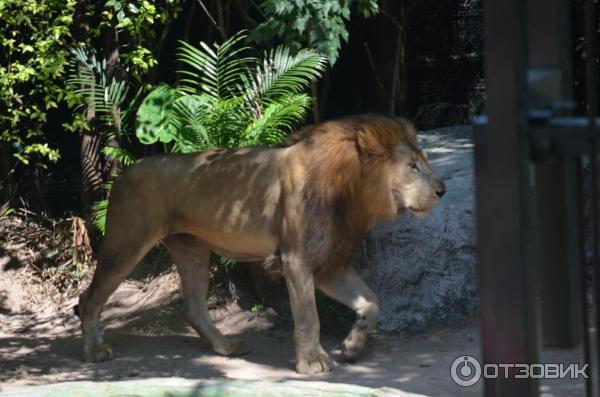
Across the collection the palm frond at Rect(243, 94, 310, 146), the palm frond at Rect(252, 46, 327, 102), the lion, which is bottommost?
the lion

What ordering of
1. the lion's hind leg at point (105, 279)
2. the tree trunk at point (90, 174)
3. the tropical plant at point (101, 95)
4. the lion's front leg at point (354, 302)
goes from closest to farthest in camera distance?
the lion's front leg at point (354, 302)
the lion's hind leg at point (105, 279)
the tropical plant at point (101, 95)
the tree trunk at point (90, 174)

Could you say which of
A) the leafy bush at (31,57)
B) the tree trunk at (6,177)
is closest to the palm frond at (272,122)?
the leafy bush at (31,57)

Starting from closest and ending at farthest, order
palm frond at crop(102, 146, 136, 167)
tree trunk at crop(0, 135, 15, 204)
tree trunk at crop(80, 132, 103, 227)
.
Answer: palm frond at crop(102, 146, 136, 167), tree trunk at crop(80, 132, 103, 227), tree trunk at crop(0, 135, 15, 204)

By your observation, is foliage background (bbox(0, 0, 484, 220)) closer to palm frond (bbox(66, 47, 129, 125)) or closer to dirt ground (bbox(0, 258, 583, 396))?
palm frond (bbox(66, 47, 129, 125))

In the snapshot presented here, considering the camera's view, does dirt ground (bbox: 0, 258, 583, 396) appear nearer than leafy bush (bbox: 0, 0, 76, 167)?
Yes

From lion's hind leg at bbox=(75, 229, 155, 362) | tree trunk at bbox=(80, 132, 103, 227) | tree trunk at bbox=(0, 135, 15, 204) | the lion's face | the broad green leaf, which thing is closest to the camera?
the lion's face

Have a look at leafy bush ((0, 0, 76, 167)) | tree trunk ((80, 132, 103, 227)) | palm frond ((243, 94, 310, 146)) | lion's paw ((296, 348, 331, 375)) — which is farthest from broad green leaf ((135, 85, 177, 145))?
lion's paw ((296, 348, 331, 375))

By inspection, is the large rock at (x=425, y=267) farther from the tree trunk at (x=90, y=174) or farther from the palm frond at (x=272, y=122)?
the tree trunk at (x=90, y=174)

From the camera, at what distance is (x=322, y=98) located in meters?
10.9

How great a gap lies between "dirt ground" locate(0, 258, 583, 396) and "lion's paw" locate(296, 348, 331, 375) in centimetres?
8

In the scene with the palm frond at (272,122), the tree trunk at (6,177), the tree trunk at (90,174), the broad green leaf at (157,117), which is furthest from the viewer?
the tree trunk at (6,177)

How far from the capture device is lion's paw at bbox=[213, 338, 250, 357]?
24.0ft

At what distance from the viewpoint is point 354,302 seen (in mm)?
6828

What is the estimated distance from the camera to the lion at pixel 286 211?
21.6ft
